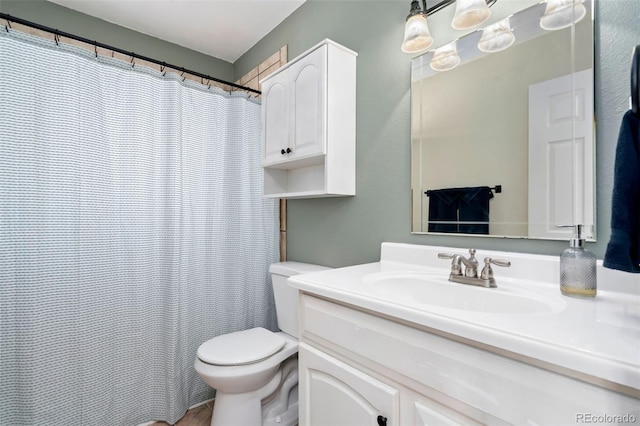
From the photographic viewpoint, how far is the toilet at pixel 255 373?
4.47ft

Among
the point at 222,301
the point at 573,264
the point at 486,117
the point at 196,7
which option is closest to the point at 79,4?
the point at 196,7

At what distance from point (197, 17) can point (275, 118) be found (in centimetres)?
A: 105

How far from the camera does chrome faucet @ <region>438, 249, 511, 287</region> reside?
0.96 meters

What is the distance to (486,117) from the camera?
3.67 ft

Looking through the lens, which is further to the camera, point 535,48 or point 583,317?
point 535,48

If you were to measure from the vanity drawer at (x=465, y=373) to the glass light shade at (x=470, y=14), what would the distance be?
1.07 meters

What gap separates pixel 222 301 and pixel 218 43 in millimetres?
2026

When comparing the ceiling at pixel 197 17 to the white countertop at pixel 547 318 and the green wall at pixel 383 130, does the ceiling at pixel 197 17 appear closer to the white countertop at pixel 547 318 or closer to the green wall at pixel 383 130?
the green wall at pixel 383 130

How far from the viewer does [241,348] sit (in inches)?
58.3

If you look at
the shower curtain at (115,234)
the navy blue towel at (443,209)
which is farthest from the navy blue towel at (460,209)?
the shower curtain at (115,234)

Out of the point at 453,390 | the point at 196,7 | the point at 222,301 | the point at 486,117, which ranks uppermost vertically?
the point at 196,7

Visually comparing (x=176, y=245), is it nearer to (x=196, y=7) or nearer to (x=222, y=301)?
(x=222, y=301)

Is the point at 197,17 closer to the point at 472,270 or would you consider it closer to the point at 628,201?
the point at 472,270

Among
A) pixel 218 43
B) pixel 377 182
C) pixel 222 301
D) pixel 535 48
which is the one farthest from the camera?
pixel 218 43
